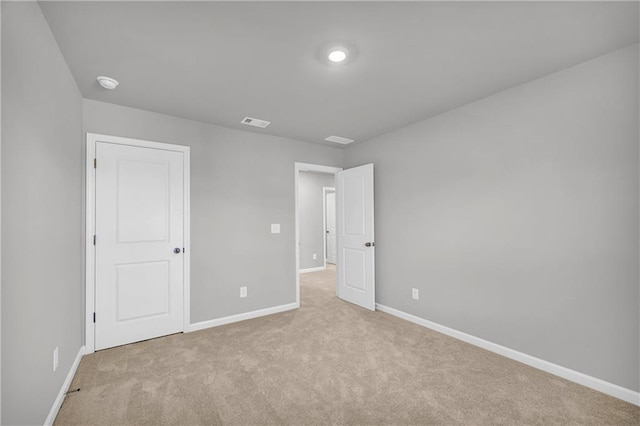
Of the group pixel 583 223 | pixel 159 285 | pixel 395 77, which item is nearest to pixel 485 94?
pixel 395 77

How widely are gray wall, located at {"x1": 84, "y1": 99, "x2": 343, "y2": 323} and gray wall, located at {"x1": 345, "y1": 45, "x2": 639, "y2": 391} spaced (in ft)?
5.77

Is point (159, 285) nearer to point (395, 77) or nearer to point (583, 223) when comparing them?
point (395, 77)

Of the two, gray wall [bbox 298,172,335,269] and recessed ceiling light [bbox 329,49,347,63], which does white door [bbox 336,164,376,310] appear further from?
gray wall [bbox 298,172,335,269]

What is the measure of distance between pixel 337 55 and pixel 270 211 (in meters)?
2.35

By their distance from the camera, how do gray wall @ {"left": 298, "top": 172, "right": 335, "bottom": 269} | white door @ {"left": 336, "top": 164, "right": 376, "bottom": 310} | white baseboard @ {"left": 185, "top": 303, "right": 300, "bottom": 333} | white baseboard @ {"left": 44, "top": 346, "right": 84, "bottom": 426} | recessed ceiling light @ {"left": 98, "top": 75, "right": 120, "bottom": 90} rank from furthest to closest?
1. gray wall @ {"left": 298, "top": 172, "right": 335, "bottom": 269}
2. white door @ {"left": 336, "top": 164, "right": 376, "bottom": 310}
3. white baseboard @ {"left": 185, "top": 303, "right": 300, "bottom": 333}
4. recessed ceiling light @ {"left": 98, "top": 75, "right": 120, "bottom": 90}
5. white baseboard @ {"left": 44, "top": 346, "right": 84, "bottom": 426}

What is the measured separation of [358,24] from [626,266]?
2.48 metres

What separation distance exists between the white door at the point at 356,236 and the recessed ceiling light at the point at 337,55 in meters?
2.00

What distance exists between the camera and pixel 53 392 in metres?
1.82

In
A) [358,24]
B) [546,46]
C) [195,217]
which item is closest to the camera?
[358,24]

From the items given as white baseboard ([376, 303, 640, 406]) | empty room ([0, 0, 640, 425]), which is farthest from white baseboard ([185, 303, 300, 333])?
white baseboard ([376, 303, 640, 406])

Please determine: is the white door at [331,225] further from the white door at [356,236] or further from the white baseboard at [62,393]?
the white baseboard at [62,393]

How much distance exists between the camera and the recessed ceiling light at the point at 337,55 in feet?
6.55

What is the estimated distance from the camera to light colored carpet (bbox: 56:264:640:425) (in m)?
1.85

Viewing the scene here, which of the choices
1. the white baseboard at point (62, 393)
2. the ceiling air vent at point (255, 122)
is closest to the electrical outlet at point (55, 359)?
the white baseboard at point (62, 393)
